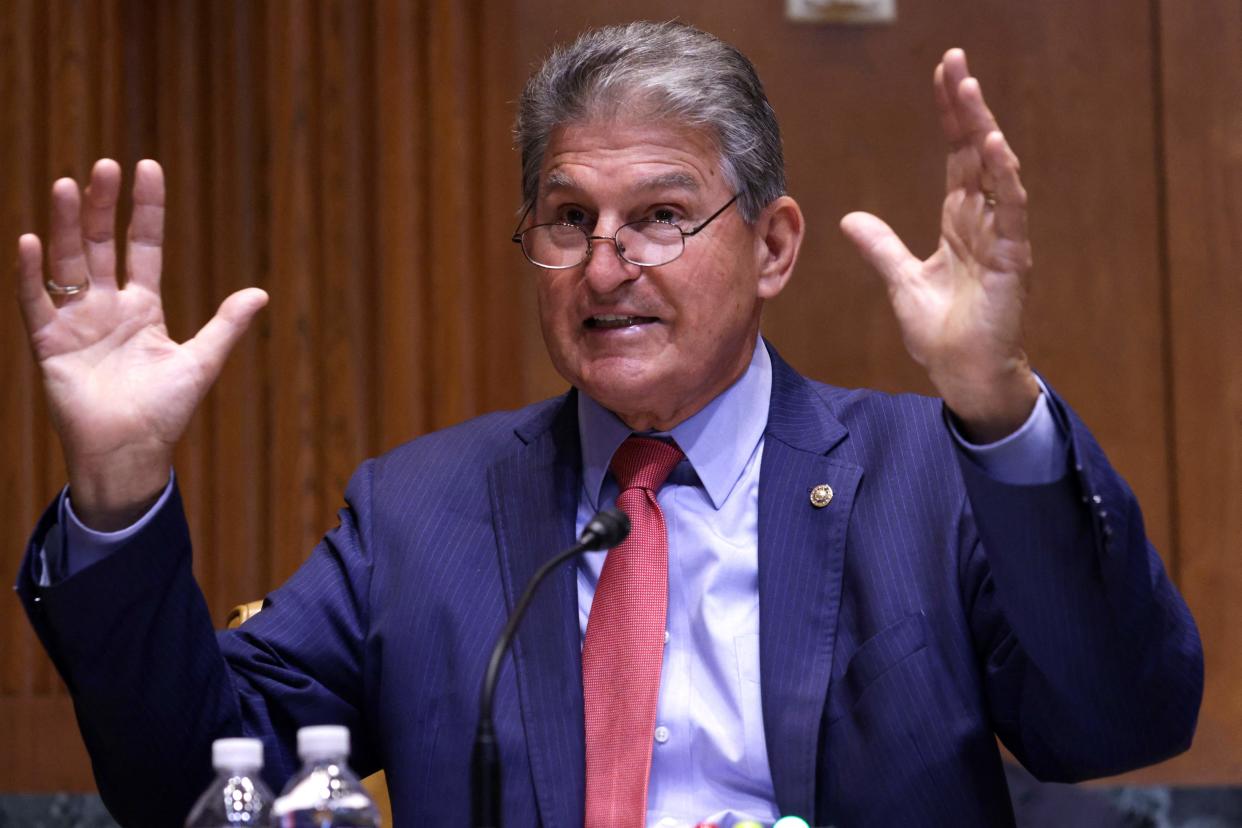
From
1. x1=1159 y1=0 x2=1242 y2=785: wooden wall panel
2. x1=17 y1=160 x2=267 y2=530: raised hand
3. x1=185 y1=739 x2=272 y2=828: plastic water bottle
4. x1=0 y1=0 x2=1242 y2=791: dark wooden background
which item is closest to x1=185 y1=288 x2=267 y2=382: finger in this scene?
x1=17 y1=160 x2=267 y2=530: raised hand

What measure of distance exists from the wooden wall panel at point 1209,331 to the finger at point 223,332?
7.29 feet

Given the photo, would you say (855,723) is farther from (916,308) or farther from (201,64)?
(201,64)

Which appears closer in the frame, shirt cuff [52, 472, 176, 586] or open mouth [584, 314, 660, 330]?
shirt cuff [52, 472, 176, 586]

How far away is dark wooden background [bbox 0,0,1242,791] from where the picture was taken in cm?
322

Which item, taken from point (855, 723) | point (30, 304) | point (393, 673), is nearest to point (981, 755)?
point (855, 723)

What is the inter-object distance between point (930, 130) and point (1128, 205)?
1.54 ft

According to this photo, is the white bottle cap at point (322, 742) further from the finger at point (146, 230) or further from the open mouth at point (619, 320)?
the open mouth at point (619, 320)

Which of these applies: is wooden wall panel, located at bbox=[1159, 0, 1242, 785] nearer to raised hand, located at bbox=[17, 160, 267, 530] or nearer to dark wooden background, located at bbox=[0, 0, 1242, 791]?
dark wooden background, located at bbox=[0, 0, 1242, 791]

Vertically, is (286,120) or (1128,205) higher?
(286,120)

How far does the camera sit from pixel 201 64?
3316 millimetres

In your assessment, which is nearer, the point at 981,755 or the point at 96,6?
the point at 981,755

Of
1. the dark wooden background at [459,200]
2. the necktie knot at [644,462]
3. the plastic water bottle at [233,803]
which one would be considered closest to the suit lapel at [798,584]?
the necktie knot at [644,462]

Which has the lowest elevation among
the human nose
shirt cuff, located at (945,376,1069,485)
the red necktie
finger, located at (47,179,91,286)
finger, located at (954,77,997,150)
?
the red necktie

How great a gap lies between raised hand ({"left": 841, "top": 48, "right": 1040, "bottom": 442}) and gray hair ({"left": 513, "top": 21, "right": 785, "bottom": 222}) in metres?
0.52
